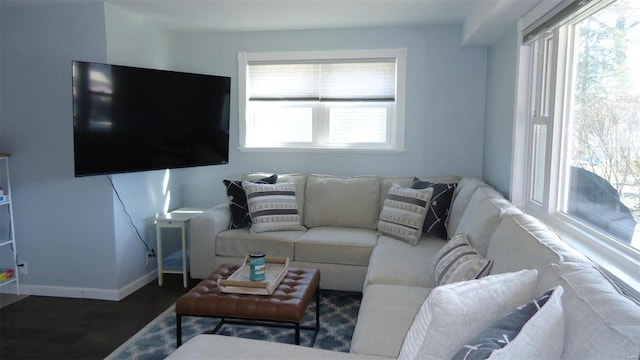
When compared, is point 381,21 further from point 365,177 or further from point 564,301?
point 564,301

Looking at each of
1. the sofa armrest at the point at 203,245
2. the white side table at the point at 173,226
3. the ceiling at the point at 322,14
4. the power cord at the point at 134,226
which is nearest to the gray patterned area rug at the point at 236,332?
the sofa armrest at the point at 203,245

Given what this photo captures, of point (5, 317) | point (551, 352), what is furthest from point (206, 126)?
point (551, 352)

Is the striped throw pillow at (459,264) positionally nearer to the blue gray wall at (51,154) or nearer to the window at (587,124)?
the window at (587,124)

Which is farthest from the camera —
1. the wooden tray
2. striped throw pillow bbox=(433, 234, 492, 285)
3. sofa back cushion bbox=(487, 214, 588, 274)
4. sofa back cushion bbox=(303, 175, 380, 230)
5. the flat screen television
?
sofa back cushion bbox=(303, 175, 380, 230)

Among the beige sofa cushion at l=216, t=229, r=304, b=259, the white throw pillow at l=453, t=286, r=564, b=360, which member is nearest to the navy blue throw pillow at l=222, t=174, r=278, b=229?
the beige sofa cushion at l=216, t=229, r=304, b=259

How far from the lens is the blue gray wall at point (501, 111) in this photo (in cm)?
309

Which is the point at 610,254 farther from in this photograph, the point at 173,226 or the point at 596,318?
the point at 173,226

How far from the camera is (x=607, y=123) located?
77.2 inches

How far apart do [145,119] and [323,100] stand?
1689mm

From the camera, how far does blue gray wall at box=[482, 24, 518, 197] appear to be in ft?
10.1

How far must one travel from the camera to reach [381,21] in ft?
12.6

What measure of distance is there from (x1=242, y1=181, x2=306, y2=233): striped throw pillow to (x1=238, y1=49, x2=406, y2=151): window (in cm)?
73

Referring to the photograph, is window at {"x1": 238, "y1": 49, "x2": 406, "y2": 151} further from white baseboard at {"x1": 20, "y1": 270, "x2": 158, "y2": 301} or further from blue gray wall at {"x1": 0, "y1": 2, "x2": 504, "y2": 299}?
white baseboard at {"x1": 20, "y1": 270, "x2": 158, "y2": 301}

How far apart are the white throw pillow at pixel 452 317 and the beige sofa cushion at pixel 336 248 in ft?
6.74
